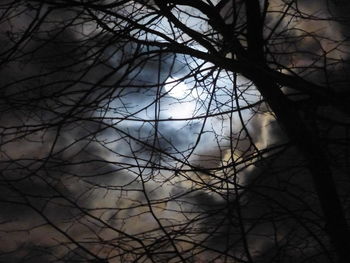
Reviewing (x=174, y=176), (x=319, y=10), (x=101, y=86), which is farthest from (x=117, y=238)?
(x=319, y=10)

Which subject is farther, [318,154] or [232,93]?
[232,93]

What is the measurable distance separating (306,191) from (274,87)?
105 cm

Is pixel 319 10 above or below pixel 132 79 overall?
above

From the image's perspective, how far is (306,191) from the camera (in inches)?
162

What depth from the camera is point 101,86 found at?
3736 mm

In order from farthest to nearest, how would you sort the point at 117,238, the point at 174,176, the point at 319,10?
the point at 319,10, the point at 174,176, the point at 117,238

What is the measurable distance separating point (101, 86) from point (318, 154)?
209 cm

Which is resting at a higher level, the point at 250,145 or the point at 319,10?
the point at 319,10

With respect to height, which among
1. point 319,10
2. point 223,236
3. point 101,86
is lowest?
point 223,236

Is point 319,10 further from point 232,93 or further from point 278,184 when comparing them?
point 278,184

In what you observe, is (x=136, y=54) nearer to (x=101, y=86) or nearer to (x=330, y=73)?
(x=101, y=86)

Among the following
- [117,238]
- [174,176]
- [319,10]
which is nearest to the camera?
[117,238]

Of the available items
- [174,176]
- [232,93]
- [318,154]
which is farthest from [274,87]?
[174,176]

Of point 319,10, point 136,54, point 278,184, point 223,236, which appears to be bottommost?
point 223,236
